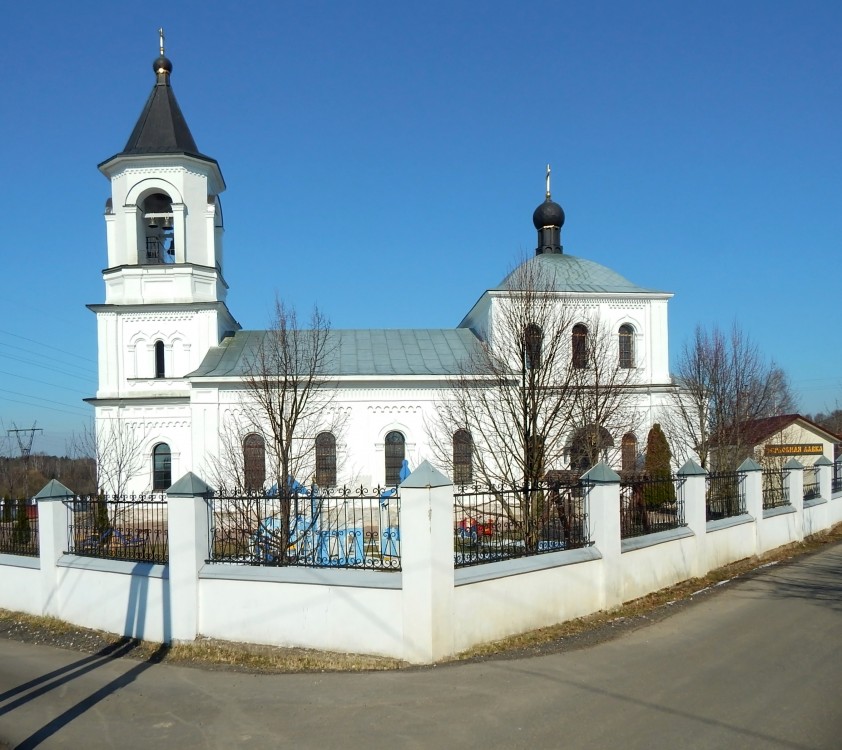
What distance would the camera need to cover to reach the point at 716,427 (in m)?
22.9

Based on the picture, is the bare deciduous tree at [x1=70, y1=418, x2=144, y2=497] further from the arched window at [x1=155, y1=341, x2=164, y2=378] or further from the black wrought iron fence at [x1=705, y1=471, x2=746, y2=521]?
the black wrought iron fence at [x1=705, y1=471, x2=746, y2=521]

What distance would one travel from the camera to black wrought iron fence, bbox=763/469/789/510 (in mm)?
15266

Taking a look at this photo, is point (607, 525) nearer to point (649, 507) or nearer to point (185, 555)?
point (649, 507)

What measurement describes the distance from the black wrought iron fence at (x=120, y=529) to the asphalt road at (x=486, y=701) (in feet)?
4.90

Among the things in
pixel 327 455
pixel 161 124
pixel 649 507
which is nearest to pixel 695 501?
pixel 649 507

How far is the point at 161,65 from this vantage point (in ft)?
80.2

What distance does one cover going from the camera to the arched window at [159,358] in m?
24.2

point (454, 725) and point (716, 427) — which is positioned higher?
point (716, 427)

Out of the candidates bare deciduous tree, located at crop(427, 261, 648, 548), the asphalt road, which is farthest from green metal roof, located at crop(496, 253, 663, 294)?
the asphalt road

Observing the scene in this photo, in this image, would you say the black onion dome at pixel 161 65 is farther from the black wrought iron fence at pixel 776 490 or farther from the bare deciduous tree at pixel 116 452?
the black wrought iron fence at pixel 776 490

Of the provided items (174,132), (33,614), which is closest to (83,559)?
(33,614)

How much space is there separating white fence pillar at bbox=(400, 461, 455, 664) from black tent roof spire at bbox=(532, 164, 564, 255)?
2293 cm

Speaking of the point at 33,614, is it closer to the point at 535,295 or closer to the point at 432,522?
the point at 432,522

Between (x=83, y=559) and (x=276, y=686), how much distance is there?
14.2 feet
